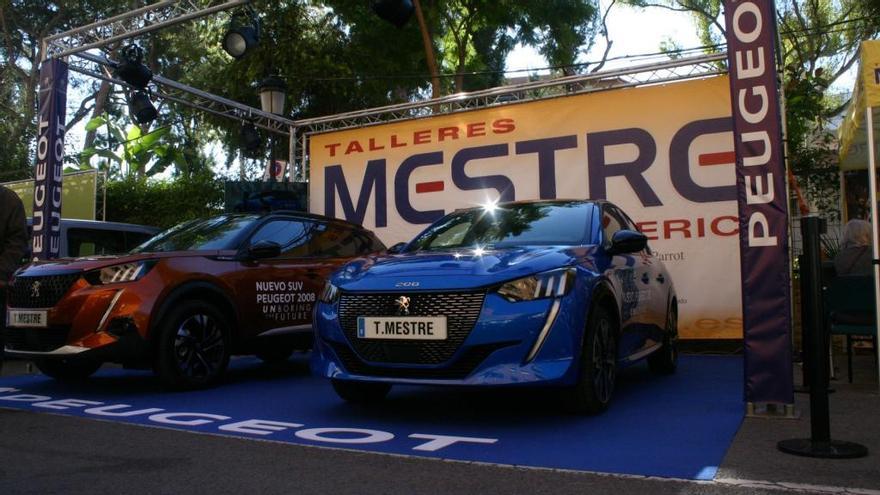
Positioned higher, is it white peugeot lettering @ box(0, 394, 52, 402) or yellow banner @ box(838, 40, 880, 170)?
yellow banner @ box(838, 40, 880, 170)

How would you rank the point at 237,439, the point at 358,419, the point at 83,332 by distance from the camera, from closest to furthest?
the point at 237,439 → the point at 358,419 → the point at 83,332

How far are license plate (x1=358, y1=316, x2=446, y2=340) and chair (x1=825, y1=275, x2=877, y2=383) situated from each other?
3.55 m

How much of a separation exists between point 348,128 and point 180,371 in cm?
671

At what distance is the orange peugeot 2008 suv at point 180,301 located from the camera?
5.84 m

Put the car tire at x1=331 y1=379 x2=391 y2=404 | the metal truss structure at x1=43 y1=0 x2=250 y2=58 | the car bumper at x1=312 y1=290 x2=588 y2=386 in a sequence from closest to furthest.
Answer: the car bumper at x1=312 y1=290 x2=588 y2=386, the car tire at x1=331 y1=379 x2=391 y2=404, the metal truss structure at x1=43 y1=0 x2=250 y2=58

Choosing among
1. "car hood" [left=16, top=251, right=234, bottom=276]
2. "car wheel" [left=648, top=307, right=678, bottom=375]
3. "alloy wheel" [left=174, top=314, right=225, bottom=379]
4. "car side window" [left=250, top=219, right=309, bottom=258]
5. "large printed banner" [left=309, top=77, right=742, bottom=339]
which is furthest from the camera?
"large printed banner" [left=309, top=77, right=742, bottom=339]

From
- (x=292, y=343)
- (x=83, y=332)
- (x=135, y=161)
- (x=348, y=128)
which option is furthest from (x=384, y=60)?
(x=83, y=332)

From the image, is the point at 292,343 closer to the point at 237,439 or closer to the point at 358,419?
the point at 358,419

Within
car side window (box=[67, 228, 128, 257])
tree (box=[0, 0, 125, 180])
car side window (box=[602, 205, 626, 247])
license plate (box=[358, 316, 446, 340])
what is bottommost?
license plate (box=[358, 316, 446, 340])

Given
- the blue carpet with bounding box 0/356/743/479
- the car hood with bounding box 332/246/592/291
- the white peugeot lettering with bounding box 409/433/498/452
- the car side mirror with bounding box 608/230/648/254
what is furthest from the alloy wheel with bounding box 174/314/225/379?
the car side mirror with bounding box 608/230/648/254

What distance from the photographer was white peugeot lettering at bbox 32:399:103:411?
5629 mm

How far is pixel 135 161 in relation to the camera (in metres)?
23.7

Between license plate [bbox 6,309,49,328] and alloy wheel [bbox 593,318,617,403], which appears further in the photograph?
license plate [bbox 6,309,49,328]

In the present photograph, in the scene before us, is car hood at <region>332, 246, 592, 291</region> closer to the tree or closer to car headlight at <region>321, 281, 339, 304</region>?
car headlight at <region>321, 281, 339, 304</region>
